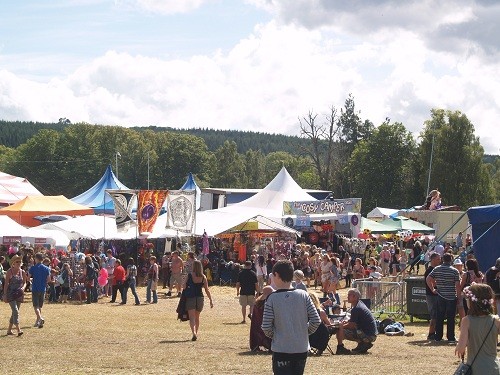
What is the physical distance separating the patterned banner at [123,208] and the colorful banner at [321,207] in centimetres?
875

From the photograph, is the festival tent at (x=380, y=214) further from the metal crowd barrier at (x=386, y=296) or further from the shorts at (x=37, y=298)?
the shorts at (x=37, y=298)

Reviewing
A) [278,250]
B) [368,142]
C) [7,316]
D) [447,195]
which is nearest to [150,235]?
[278,250]

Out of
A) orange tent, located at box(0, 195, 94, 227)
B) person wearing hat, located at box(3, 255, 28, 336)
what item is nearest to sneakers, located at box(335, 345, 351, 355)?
person wearing hat, located at box(3, 255, 28, 336)

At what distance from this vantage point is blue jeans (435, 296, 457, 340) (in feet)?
49.6

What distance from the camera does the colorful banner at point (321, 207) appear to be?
3841 centimetres

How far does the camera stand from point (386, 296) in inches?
789

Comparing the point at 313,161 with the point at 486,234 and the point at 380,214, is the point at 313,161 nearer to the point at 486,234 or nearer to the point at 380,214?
the point at 380,214

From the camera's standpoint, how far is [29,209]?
39438 mm

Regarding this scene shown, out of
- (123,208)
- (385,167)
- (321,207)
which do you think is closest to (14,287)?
(123,208)

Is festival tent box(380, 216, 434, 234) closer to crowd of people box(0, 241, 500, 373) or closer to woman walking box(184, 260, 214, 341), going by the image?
crowd of people box(0, 241, 500, 373)

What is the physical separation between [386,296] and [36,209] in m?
22.7

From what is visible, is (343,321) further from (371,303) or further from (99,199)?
(99,199)

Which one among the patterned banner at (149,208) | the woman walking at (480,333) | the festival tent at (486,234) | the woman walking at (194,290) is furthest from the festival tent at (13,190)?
the woman walking at (480,333)

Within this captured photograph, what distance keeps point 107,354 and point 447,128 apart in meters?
65.2
